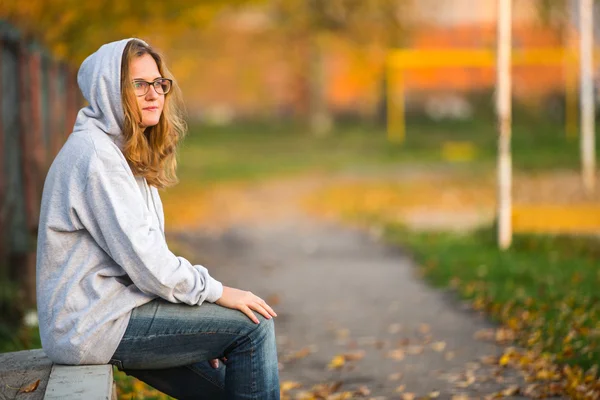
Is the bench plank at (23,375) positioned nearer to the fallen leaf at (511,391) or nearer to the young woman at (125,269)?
the young woman at (125,269)

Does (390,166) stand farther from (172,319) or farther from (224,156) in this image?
(172,319)

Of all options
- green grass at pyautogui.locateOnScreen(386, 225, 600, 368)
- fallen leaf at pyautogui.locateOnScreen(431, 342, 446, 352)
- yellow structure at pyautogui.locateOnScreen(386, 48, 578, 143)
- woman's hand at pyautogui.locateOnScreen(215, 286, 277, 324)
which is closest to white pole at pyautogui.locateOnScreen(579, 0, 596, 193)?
green grass at pyautogui.locateOnScreen(386, 225, 600, 368)

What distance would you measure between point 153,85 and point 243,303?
875 mm

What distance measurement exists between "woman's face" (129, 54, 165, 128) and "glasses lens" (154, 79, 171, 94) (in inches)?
0.6

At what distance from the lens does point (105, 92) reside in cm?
368

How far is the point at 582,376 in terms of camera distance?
17.4 ft

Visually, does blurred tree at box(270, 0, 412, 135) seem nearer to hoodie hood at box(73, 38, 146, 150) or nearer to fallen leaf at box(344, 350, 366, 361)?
fallen leaf at box(344, 350, 366, 361)

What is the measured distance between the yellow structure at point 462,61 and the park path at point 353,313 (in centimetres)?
1614

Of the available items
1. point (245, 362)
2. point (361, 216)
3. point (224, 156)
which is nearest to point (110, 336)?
point (245, 362)

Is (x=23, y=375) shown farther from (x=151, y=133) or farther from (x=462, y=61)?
(x=462, y=61)

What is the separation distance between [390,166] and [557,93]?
40.6 ft

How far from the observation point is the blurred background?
7.89 metres

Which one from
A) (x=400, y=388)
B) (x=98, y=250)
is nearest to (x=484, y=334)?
(x=400, y=388)

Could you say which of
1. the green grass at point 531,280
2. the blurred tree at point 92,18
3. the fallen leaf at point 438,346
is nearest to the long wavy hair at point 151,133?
the green grass at point 531,280
